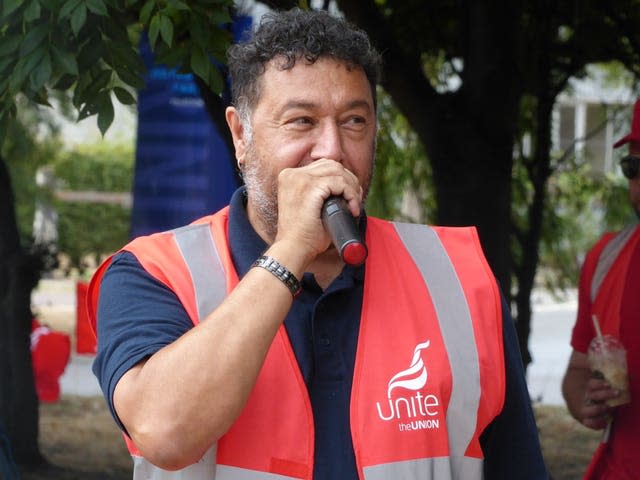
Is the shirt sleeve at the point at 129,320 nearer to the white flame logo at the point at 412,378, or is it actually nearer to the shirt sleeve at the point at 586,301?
the white flame logo at the point at 412,378

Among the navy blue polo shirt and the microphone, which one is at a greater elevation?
the microphone

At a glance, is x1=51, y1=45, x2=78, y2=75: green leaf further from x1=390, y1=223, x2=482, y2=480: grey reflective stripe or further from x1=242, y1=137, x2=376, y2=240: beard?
x1=390, y1=223, x2=482, y2=480: grey reflective stripe

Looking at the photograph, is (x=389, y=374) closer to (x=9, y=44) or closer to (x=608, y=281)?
(x=9, y=44)

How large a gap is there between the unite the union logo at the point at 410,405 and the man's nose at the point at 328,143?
1.39 ft

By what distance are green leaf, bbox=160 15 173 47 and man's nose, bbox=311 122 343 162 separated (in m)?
0.97

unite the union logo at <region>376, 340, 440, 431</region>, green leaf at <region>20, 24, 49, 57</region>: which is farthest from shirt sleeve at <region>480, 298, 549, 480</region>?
green leaf at <region>20, 24, 49, 57</region>

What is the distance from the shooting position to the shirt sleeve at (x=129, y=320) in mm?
1924

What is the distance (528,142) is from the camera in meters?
6.79

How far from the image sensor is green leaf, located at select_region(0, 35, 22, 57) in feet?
9.69

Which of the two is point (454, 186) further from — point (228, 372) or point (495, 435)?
point (228, 372)

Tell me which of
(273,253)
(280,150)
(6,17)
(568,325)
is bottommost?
(568,325)

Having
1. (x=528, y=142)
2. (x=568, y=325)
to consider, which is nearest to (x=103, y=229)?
(x=568, y=325)

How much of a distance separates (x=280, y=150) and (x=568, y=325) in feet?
47.2

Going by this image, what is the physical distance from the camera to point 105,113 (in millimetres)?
3104
